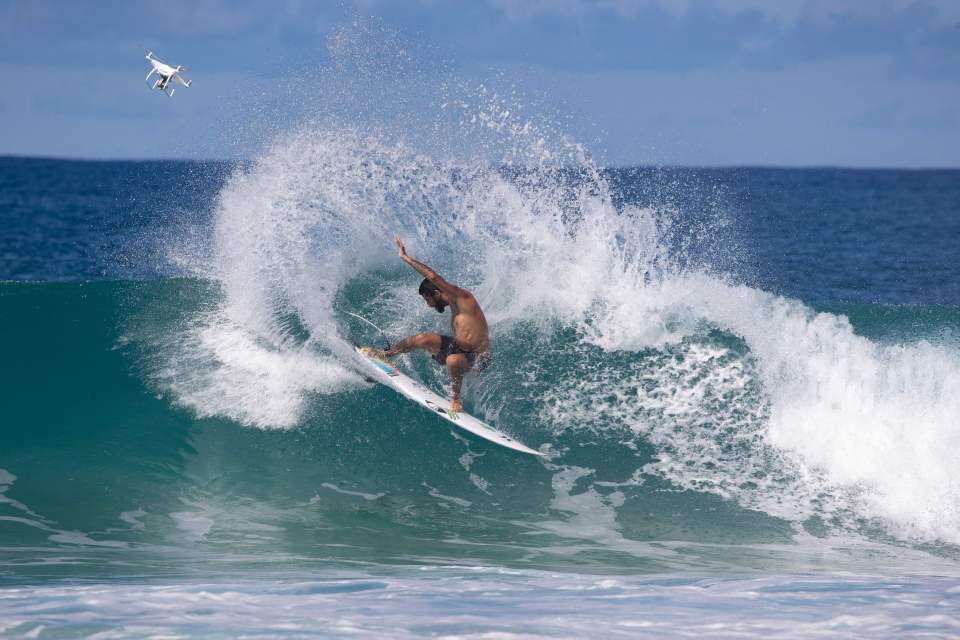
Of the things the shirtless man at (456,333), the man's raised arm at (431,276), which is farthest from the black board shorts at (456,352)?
the man's raised arm at (431,276)

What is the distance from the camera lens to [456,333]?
9.05 metres

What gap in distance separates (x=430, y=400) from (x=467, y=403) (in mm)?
619

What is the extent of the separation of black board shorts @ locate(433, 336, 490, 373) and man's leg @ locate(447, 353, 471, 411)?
63 millimetres

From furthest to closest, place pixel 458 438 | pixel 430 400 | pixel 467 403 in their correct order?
1. pixel 467 403
2. pixel 458 438
3. pixel 430 400

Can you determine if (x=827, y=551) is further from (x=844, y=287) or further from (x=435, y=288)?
(x=844, y=287)

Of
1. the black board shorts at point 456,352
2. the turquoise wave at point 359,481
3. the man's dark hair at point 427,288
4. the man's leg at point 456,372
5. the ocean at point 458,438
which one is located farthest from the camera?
the black board shorts at point 456,352

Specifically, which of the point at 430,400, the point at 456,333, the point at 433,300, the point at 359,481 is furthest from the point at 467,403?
the point at 359,481

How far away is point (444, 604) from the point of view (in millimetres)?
5926

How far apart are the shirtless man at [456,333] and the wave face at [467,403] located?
24.0 inches

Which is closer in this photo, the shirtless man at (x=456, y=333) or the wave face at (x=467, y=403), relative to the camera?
the wave face at (x=467, y=403)

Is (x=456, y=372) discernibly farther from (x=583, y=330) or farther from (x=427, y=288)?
(x=583, y=330)

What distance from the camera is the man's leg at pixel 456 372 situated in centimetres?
893

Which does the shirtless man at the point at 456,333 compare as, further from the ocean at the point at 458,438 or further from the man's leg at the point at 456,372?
the ocean at the point at 458,438

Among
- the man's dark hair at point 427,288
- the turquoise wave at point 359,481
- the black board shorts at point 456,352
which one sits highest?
the man's dark hair at point 427,288
